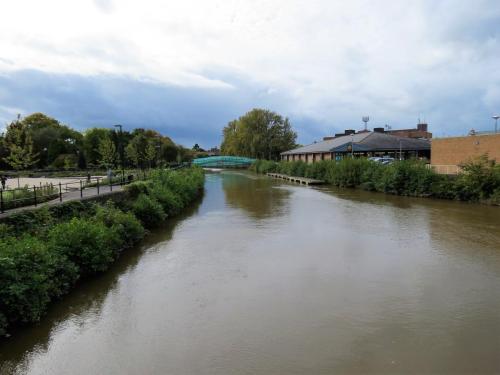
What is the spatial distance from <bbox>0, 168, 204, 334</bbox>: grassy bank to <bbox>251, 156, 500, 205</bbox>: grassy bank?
65.5 feet

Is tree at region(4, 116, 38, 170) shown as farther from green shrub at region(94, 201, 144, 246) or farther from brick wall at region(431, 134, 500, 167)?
brick wall at region(431, 134, 500, 167)

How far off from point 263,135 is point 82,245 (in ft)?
233

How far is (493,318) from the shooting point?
747 centimetres

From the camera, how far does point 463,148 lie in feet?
93.0

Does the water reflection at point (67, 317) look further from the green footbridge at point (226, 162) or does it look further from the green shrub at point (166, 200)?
the green footbridge at point (226, 162)

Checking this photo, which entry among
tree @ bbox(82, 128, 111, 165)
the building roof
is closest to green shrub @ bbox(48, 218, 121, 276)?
the building roof

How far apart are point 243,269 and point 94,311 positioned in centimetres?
397

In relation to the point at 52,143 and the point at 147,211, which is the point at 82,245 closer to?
the point at 147,211

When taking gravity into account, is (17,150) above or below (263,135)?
below

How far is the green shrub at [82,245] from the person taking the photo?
354 inches

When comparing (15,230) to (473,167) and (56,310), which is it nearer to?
(56,310)

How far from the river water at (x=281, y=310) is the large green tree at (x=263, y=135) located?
214 ft

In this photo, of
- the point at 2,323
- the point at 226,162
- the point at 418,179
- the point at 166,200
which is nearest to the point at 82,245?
the point at 2,323

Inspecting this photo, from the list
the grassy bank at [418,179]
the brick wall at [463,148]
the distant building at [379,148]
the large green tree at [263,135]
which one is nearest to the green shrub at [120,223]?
the grassy bank at [418,179]
